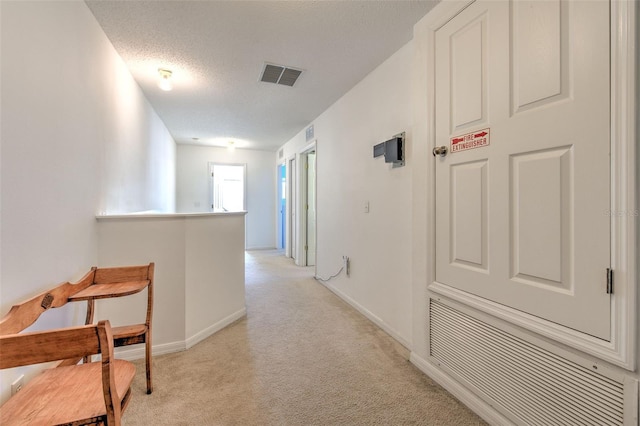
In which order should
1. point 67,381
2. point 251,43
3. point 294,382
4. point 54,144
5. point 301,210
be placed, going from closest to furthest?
point 67,381
point 54,144
point 294,382
point 251,43
point 301,210

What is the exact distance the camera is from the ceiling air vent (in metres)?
2.69

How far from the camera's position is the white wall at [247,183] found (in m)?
6.41

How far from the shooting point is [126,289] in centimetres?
158

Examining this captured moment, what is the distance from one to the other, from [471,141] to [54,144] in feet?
7.52

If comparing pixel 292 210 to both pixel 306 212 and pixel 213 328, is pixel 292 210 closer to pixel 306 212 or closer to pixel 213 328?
pixel 306 212

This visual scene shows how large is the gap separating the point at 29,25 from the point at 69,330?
1.42 metres

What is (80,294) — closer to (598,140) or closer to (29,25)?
(29,25)

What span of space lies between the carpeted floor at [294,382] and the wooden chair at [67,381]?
53cm

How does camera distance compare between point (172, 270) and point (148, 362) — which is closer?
point (148, 362)

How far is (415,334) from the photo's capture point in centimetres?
205

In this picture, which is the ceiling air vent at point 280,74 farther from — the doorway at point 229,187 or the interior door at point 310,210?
the doorway at point 229,187

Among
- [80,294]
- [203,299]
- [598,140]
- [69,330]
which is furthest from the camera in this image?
[203,299]

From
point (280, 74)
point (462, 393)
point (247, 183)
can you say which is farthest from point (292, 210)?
point (462, 393)

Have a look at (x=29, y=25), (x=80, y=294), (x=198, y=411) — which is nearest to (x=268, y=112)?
(x=29, y=25)
